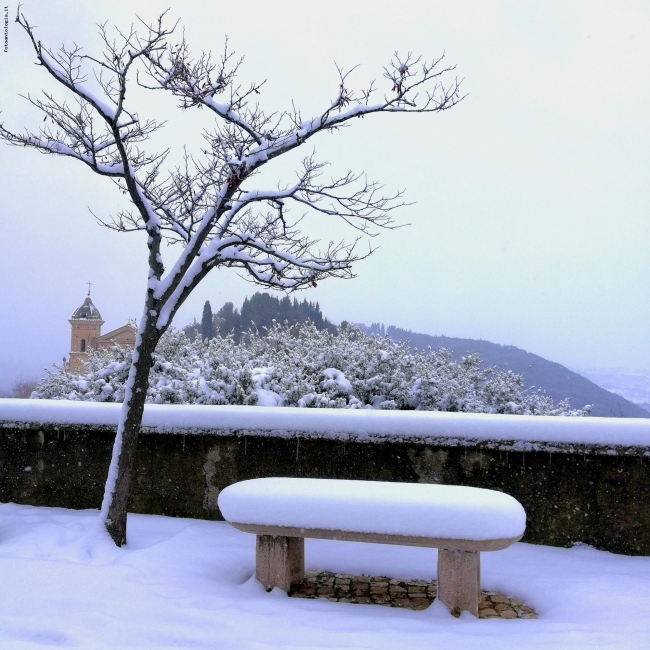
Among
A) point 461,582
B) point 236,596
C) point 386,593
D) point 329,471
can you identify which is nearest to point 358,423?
point 329,471

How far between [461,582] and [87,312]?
151 feet

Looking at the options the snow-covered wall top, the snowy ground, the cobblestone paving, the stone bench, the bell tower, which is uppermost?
the bell tower

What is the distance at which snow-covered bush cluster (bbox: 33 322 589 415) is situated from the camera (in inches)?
329

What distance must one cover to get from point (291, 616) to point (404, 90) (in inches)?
142

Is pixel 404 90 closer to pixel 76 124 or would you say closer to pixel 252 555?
pixel 76 124

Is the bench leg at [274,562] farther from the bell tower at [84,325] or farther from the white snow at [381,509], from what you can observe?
the bell tower at [84,325]

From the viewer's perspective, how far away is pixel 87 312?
151ft

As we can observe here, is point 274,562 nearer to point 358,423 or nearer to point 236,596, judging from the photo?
point 236,596

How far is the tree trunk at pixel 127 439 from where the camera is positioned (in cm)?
441

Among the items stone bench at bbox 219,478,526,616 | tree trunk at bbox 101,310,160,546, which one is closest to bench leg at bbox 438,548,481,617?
stone bench at bbox 219,478,526,616

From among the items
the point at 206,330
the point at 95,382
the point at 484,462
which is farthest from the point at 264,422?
the point at 206,330

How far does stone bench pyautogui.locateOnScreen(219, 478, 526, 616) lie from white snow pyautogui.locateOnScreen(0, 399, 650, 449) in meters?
0.90

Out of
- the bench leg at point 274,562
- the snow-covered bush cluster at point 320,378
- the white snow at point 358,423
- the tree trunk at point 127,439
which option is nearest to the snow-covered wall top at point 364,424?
the white snow at point 358,423

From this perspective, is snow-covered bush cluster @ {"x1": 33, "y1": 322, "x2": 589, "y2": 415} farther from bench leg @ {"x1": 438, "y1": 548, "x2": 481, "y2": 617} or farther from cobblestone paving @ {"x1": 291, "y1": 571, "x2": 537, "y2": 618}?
bench leg @ {"x1": 438, "y1": 548, "x2": 481, "y2": 617}
